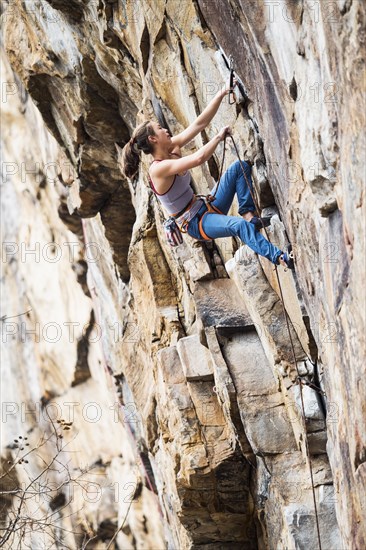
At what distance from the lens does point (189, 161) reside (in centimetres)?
739

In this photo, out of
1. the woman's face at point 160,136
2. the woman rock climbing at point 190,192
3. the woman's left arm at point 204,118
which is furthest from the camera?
the woman's face at point 160,136

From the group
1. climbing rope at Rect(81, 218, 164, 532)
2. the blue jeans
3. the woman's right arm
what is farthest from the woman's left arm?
climbing rope at Rect(81, 218, 164, 532)

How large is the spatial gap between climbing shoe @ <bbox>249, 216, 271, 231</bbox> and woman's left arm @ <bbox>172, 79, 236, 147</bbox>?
0.92 meters

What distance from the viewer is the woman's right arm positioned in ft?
24.0

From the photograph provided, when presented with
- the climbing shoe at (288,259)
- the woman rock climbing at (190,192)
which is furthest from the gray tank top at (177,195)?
the climbing shoe at (288,259)

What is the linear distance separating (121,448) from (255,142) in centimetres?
1103

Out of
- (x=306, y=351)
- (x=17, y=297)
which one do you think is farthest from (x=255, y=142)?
(x=17, y=297)

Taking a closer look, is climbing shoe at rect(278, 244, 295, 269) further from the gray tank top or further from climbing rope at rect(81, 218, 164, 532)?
climbing rope at rect(81, 218, 164, 532)

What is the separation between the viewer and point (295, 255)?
708 cm

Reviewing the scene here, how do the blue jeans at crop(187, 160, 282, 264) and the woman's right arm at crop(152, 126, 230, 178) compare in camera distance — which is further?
the blue jeans at crop(187, 160, 282, 264)

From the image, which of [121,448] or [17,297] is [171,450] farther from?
[17,297]

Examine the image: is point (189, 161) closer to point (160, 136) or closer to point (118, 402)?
point (160, 136)

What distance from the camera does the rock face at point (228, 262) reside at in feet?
19.0

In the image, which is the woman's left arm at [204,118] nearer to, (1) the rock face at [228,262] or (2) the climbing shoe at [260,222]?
(1) the rock face at [228,262]
